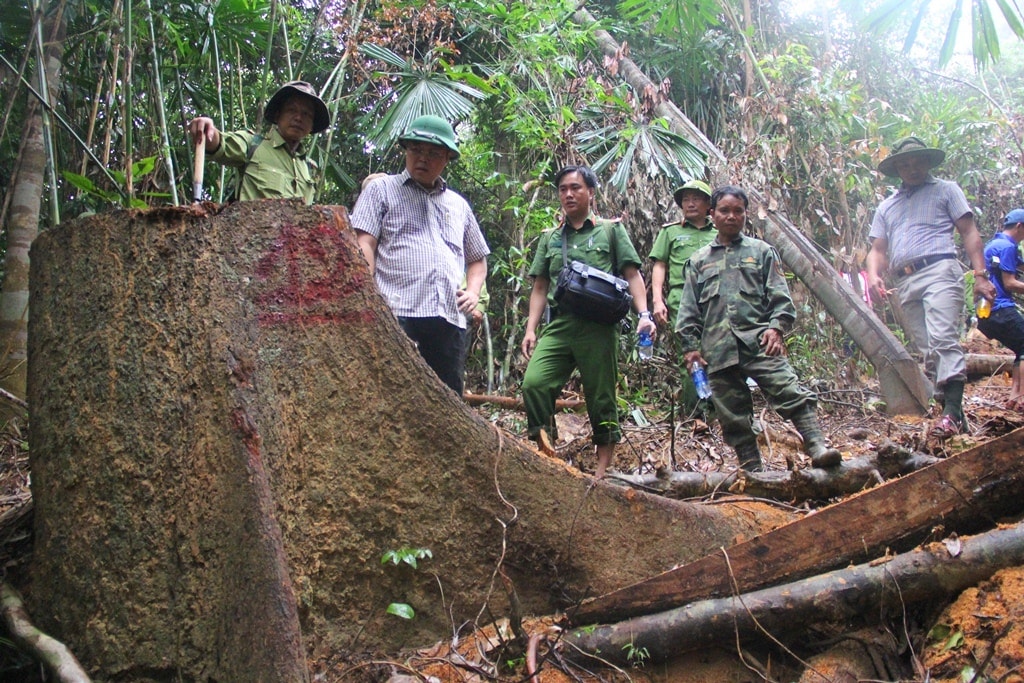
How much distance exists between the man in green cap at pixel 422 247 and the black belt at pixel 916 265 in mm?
3383

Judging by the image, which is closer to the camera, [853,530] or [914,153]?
[853,530]

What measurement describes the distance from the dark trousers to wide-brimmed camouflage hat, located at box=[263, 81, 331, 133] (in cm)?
116

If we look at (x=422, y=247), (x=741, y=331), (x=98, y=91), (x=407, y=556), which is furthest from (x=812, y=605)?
(x=98, y=91)

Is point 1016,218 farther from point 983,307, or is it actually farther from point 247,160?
point 247,160

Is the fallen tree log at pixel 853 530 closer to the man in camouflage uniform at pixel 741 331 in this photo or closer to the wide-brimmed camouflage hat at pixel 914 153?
the man in camouflage uniform at pixel 741 331

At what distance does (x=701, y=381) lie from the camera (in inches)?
169

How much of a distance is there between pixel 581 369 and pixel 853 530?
7.10 feet

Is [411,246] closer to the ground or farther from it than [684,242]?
farther from it

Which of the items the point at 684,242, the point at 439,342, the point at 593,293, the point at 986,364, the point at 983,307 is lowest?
the point at 986,364

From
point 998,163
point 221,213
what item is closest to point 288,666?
point 221,213

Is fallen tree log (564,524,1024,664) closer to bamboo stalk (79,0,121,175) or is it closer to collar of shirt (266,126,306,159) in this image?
collar of shirt (266,126,306,159)

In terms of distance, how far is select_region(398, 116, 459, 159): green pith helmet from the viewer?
12.5 feet

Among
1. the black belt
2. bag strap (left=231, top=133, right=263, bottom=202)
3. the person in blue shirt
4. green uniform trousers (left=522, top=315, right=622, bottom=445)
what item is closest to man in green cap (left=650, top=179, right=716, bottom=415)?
green uniform trousers (left=522, top=315, right=622, bottom=445)

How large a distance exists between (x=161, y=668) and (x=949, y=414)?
4.86 meters
